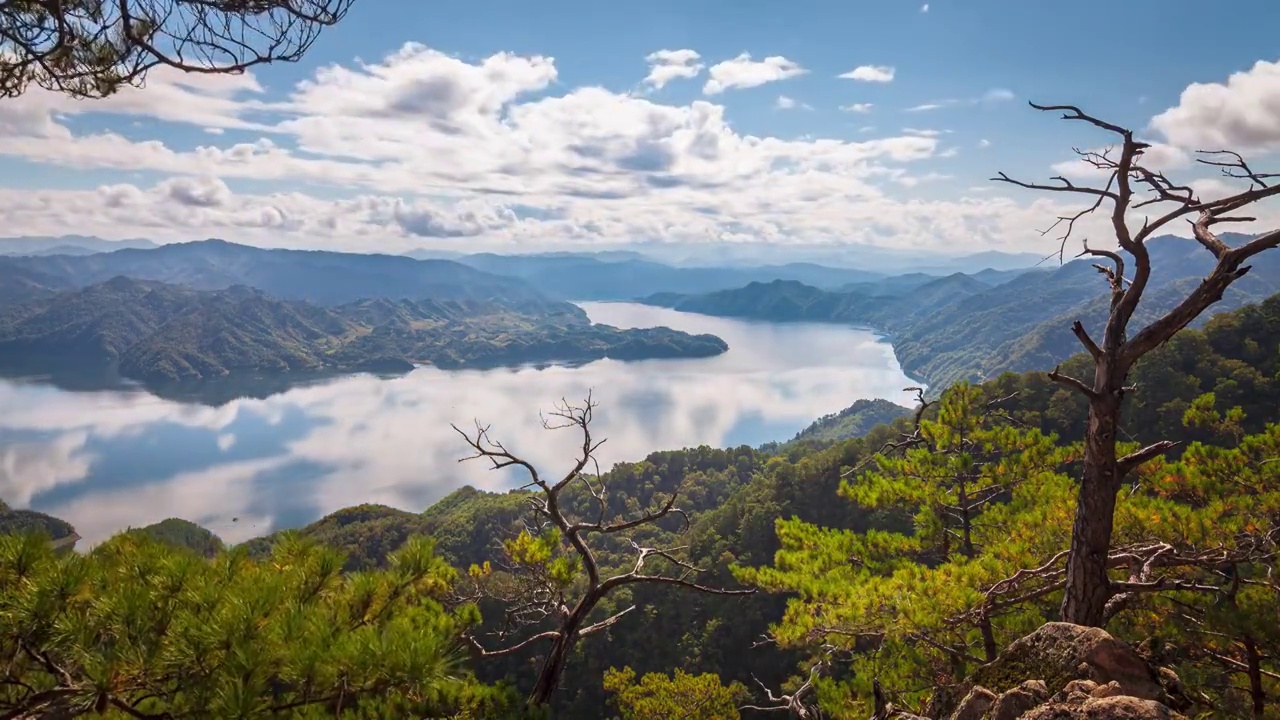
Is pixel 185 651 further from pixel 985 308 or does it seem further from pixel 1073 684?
pixel 985 308

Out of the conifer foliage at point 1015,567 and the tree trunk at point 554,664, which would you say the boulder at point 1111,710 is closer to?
the conifer foliage at point 1015,567

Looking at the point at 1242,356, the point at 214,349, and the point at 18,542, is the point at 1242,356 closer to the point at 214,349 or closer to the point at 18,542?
the point at 18,542

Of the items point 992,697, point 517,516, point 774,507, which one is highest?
point 992,697

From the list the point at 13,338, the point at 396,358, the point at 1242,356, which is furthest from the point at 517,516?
the point at 13,338

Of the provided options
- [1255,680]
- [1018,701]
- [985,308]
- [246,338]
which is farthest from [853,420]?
[246,338]

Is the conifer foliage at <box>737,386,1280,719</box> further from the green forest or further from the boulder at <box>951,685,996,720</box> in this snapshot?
the boulder at <box>951,685,996,720</box>

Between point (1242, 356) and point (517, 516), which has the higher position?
point (1242, 356)

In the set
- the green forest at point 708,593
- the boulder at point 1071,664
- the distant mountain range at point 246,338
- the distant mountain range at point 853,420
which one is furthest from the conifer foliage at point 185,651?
the distant mountain range at point 246,338
